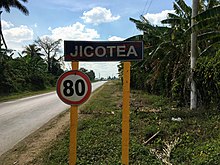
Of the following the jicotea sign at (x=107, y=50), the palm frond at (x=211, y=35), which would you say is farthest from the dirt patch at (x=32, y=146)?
the palm frond at (x=211, y=35)

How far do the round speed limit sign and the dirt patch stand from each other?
2403mm

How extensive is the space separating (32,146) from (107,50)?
164 inches

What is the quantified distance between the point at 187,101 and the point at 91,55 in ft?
34.3

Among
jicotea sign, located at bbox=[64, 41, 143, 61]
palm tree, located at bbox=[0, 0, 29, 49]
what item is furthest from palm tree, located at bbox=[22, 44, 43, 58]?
jicotea sign, located at bbox=[64, 41, 143, 61]

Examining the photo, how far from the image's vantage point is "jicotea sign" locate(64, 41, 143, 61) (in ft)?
13.9

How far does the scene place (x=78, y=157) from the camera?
5.84 meters

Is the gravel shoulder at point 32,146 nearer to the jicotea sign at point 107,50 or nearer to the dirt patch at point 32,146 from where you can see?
the dirt patch at point 32,146

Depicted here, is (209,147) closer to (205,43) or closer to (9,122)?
(9,122)

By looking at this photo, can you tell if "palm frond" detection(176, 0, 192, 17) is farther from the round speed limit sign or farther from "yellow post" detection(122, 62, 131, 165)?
the round speed limit sign

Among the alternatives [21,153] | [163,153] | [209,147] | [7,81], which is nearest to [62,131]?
[21,153]

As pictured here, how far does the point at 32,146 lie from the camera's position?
24.0 feet

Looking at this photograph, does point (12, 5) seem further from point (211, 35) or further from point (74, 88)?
point (74, 88)

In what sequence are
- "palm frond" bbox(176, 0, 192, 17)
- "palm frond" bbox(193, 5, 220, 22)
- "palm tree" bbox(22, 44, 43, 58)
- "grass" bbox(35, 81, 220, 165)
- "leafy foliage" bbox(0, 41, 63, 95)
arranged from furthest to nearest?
"palm tree" bbox(22, 44, 43, 58)
"leafy foliage" bbox(0, 41, 63, 95)
"palm frond" bbox(176, 0, 192, 17)
"palm frond" bbox(193, 5, 220, 22)
"grass" bbox(35, 81, 220, 165)

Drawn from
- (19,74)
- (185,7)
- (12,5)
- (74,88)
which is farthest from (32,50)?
(74,88)
